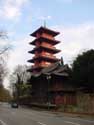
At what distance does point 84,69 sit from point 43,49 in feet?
153

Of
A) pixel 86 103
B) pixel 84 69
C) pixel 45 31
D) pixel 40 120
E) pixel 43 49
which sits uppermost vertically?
pixel 45 31

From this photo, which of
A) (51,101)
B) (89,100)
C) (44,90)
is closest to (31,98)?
(44,90)

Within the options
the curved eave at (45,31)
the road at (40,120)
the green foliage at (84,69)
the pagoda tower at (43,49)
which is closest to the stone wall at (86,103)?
the road at (40,120)

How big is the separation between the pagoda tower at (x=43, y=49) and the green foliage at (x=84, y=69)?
129ft

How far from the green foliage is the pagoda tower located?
39.4 metres

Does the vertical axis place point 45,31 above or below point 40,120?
above

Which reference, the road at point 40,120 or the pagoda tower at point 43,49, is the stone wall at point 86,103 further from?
the pagoda tower at point 43,49

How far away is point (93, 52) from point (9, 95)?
401 ft

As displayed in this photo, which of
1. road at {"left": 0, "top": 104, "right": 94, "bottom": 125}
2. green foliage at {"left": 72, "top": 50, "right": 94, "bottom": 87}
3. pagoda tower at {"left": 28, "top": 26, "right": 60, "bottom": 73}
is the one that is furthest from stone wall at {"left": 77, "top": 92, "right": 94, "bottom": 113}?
pagoda tower at {"left": 28, "top": 26, "right": 60, "bottom": 73}

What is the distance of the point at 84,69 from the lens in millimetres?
48656

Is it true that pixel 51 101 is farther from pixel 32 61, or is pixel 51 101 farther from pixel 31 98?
pixel 32 61

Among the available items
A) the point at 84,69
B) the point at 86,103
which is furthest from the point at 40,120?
the point at 84,69

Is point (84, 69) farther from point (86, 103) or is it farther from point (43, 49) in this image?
point (43, 49)

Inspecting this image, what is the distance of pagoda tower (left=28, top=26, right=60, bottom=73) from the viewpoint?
92.8 meters
